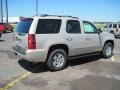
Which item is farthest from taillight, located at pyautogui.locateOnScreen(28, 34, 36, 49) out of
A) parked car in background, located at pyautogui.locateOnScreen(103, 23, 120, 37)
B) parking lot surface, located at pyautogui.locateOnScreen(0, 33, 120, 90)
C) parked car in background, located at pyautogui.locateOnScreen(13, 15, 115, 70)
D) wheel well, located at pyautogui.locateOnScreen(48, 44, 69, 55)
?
parked car in background, located at pyautogui.locateOnScreen(103, 23, 120, 37)

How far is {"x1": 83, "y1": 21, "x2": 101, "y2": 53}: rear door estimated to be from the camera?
354 inches

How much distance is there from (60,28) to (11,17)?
358 ft

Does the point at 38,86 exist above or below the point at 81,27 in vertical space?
below

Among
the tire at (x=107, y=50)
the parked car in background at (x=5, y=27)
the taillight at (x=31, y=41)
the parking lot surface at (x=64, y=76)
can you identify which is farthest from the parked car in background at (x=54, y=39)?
the parked car in background at (x=5, y=27)

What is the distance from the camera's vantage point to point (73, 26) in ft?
28.0

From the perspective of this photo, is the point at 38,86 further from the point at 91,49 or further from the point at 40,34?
the point at 91,49

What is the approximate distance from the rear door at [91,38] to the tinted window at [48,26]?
1455 millimetres

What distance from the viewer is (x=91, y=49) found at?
30.6ft

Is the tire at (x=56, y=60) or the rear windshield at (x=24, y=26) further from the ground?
the rear windshield at (x=24, y=26)

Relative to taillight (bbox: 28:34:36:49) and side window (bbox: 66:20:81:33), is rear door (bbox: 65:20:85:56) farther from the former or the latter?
taillight (bbox: 28:34:36:49)

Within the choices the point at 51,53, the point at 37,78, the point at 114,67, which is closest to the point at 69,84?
the point at 37,78

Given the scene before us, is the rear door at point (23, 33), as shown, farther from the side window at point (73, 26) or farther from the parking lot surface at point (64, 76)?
the side window at point (73, 26)

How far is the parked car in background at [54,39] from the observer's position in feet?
24.2

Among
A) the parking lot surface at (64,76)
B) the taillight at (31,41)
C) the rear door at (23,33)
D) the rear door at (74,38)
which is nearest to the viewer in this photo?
the parking lot surface at (64,76)
